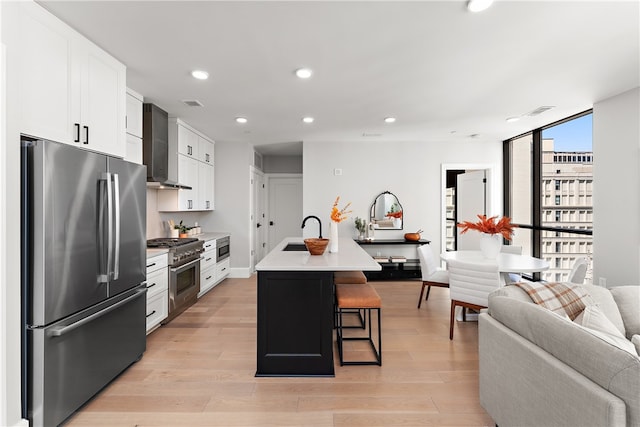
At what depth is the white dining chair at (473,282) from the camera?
2924 millimetres

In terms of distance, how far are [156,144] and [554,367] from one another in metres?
4.15

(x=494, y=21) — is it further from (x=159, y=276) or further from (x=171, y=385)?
(x=159, y=276)

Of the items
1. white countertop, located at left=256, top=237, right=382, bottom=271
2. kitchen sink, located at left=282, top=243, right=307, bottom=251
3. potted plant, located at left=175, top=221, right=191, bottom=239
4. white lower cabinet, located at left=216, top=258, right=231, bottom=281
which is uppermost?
potted plant, located at left=175, top=221, right=191, bottom=239

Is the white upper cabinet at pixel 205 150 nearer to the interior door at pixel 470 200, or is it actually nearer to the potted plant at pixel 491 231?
the potted plant at pixel 491 231

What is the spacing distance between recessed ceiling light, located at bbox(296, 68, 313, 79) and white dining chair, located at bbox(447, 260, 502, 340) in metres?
2.26

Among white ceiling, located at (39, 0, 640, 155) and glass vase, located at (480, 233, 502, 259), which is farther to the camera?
glass vase, located at (480, 233, 502, 259)

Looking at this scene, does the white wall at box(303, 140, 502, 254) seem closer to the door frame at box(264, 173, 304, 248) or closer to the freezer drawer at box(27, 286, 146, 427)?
the door frame at box(264, 173, 304, 248)

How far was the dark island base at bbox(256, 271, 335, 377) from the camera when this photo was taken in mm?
2428

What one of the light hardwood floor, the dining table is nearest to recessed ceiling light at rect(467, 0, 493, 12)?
the dining table

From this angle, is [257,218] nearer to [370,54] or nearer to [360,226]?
[360,226]

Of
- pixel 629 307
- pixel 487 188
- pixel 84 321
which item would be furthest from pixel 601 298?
pixel 487 188

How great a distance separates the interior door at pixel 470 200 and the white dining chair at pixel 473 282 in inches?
133

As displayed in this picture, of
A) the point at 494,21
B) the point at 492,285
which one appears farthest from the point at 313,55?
the point at 492,285

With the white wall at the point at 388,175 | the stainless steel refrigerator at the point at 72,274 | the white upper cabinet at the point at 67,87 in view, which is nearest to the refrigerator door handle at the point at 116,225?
the stainless steel refrigerator at the point at 72,274
